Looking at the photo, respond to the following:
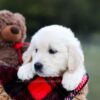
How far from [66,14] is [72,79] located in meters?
15.8

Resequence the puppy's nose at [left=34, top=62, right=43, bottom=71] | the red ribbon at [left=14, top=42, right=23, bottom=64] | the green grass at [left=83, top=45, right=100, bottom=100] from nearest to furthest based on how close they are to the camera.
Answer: the puppy's nose at [left=34, top=62, right=43, bottom=71] < the red ribbon at [left=14, top=42, right=23, bottom=64] < the green grass at [left=83, top=45, right=100, bottom=100]

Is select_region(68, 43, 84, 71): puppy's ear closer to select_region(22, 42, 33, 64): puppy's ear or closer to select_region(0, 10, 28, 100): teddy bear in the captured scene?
select_region(22, 42, 33, 64): puppy's ear

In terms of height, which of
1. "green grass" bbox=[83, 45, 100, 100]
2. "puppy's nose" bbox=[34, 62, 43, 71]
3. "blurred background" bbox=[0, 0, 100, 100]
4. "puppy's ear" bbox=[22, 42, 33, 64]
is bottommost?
"green grass" bbox=[83, 45, 100, 100]

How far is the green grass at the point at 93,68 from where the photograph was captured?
899 centimetres

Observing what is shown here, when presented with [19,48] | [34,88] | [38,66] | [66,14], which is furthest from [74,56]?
[66,14]

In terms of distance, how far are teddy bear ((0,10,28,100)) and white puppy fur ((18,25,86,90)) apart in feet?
0.71

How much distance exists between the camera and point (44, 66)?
3.73 metres

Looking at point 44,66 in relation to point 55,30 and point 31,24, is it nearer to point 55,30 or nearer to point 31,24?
point 55,30

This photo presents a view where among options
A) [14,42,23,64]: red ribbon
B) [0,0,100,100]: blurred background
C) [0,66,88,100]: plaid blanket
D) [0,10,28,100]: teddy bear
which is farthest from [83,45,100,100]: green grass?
[0,66,88,100]: plaid blanket

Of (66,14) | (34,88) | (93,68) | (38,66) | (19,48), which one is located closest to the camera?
(38,66)

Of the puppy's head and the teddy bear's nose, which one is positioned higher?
the teddy bear's nose

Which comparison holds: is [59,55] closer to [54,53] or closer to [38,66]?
[54,53]

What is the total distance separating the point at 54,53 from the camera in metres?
3.75

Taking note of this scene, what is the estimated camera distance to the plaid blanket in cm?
381
